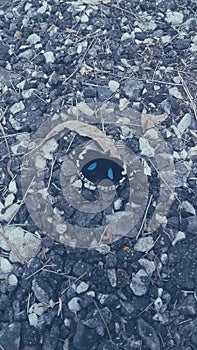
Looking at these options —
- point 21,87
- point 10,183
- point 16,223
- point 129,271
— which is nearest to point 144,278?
point 129,271

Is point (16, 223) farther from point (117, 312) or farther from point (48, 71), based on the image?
point (48, 71)

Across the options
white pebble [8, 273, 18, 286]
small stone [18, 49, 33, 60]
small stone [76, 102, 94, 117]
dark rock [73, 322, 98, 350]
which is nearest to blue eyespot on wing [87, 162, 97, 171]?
small stone [76, 102, 94, 117]

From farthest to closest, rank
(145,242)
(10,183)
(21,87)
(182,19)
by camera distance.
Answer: (182,19) < (21,87) < (10,183) < (145,242)

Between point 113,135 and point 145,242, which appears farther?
point 113,135

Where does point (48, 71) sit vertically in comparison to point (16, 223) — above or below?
above

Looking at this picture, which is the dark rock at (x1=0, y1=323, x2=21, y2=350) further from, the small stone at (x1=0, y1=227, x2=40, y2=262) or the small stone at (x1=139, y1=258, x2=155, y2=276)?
the small stone at (x1=139, y1=258, x2=155, y2=276)

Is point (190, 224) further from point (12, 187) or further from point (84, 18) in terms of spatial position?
point (84, 18)
